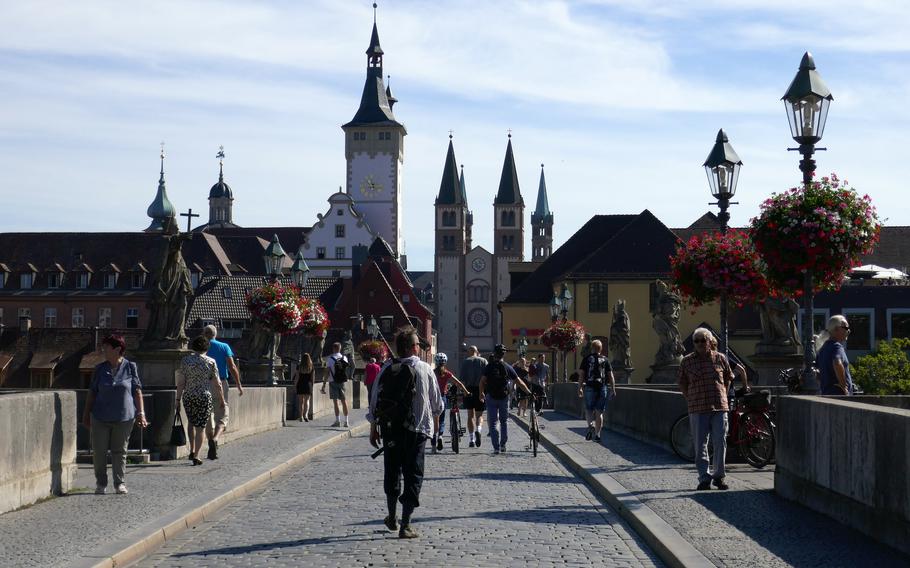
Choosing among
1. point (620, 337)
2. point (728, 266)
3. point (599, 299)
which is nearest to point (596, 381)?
point (728, 266)

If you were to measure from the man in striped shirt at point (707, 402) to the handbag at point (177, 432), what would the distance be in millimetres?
7265

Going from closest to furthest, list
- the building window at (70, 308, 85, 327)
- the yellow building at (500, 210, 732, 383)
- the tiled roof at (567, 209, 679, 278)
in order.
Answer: the yellow building at (500, 210, 732, 383)
the tiled roof at (567, 209, 679, 278)
the building window at (70, 308, 85, 327)

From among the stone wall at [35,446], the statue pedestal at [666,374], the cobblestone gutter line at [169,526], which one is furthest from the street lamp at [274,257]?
the stone wall at [35,446]

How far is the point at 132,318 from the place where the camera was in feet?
357

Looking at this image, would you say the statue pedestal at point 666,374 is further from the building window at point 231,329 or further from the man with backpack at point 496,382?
the building window at point 231,329

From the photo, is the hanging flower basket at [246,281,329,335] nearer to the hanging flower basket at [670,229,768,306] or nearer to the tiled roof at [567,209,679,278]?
the hanging flower basket at [670,229,768,306]

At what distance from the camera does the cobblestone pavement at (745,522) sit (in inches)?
367

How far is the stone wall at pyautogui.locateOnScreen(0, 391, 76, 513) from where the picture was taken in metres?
11.7

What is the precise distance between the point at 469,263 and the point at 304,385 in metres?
130

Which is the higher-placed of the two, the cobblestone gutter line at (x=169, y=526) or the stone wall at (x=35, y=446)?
the stone wall at (x=35, y=446)

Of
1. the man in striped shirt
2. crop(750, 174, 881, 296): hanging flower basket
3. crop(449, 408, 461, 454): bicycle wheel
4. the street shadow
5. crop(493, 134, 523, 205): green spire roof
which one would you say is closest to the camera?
the street shadow

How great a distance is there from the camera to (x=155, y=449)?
1811cm

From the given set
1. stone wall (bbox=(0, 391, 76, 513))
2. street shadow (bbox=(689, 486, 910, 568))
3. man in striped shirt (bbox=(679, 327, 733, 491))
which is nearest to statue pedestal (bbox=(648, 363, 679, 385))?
man in striped shirt (bbox=(679, 327, 733, 491))

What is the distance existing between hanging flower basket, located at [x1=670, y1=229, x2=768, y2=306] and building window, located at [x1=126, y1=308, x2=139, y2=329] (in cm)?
9317
